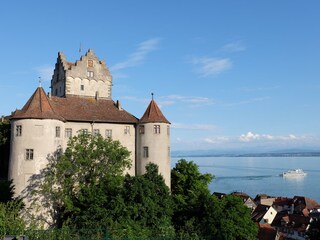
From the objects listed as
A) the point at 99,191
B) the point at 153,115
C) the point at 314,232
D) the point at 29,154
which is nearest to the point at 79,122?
the point at 29,154

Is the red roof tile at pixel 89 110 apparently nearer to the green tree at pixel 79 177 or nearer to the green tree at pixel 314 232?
the green tree at pixel 79 177

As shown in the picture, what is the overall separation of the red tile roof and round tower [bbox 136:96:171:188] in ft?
4.90

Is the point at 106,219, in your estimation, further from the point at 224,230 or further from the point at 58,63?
the point at 58,63

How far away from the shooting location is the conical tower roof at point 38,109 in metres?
32.8

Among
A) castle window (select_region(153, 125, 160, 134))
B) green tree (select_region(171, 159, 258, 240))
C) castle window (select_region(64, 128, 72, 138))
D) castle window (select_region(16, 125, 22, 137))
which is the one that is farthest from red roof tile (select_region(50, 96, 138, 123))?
green tree (select_region(171, 159, 258, 240))

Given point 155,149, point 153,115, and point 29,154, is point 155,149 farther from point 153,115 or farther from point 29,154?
point 29,154

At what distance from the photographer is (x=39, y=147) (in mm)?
32469

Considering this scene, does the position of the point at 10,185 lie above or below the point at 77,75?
below

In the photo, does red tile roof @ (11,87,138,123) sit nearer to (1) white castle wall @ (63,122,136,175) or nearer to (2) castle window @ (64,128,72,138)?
(1) white castle wall @ (63,122,136,175)

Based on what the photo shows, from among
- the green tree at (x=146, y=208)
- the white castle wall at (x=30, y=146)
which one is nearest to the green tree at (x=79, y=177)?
the white castle wall at (x=30, y=146)

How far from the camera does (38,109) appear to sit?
33281mm

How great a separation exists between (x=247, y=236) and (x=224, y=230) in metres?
2.21

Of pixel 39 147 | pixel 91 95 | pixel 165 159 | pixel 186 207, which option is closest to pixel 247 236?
pixel 186 207

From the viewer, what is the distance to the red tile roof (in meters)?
33.2
